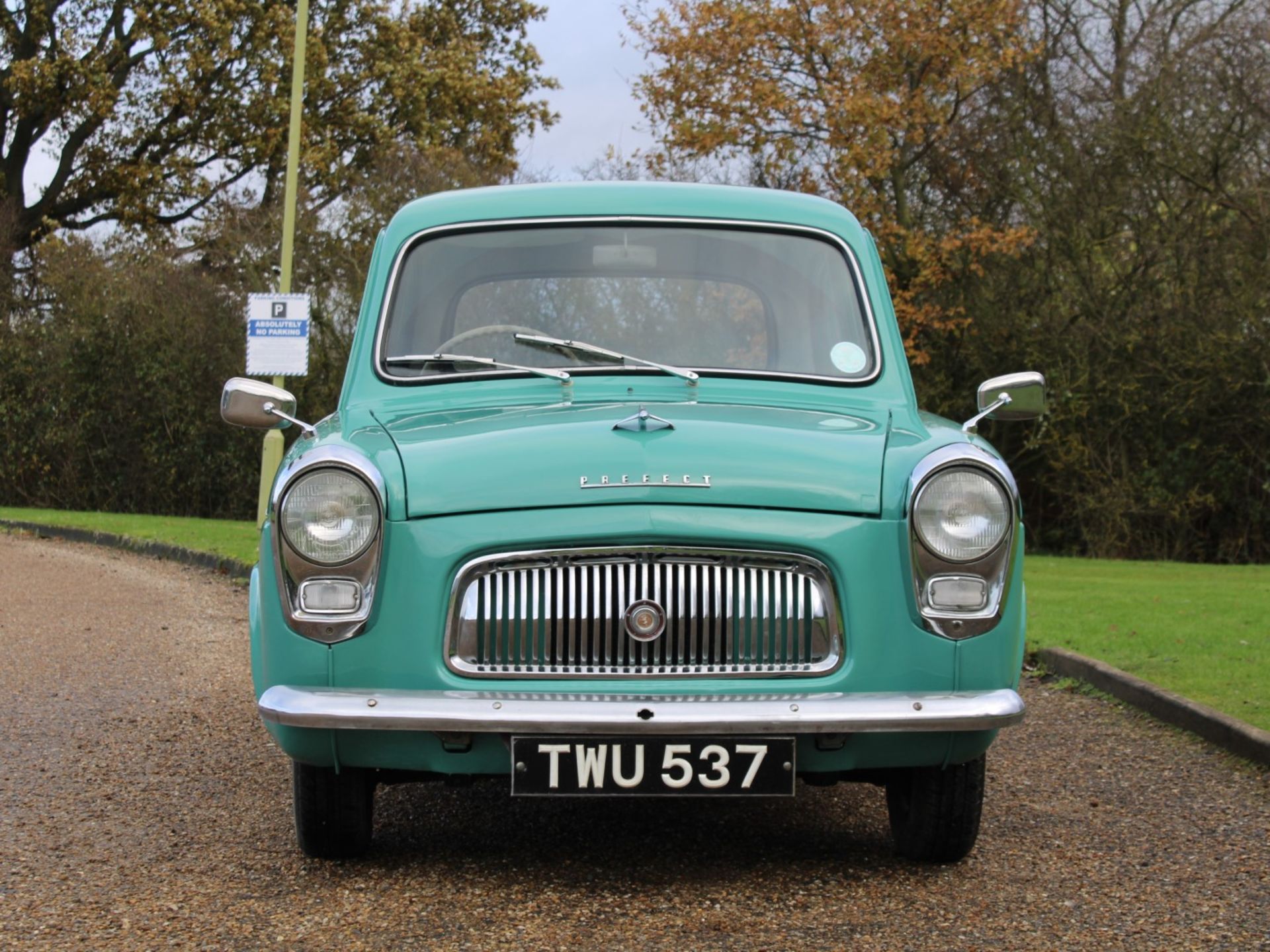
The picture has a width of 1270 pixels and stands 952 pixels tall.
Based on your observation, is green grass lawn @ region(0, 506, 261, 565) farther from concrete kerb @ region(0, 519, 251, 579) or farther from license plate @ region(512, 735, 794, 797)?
license plate @ region(512, 735, 794, 797)

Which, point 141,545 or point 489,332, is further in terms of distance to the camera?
point 141,545

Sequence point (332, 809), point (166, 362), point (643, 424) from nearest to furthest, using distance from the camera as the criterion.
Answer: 1. point (643, 424)
2. point (332, 809)
3. point (166, 362)

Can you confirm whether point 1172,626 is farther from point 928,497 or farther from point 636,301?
point 928,497

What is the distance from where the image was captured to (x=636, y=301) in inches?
201

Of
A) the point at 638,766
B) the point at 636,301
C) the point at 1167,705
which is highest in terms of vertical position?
the point at 636,301

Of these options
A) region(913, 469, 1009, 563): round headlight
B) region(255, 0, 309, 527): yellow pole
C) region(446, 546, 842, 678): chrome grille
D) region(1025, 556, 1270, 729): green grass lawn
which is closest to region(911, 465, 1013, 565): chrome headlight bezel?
region(913, 469, 1009, 563): round headlight

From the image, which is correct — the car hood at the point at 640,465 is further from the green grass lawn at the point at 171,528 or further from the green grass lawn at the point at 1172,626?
the green grass lawn at the point at 171,528

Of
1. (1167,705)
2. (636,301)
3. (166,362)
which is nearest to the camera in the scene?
(636,301)

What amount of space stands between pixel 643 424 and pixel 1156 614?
305 inches

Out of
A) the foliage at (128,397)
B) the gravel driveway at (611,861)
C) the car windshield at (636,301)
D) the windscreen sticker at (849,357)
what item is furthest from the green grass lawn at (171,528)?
the windscreen sticker at (849,357)

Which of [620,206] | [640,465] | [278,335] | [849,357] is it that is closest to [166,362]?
[278,335]

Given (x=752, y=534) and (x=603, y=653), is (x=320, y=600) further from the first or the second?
(x=752, y=534)

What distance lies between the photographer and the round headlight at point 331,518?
152 inches

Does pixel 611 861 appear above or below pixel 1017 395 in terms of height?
below
